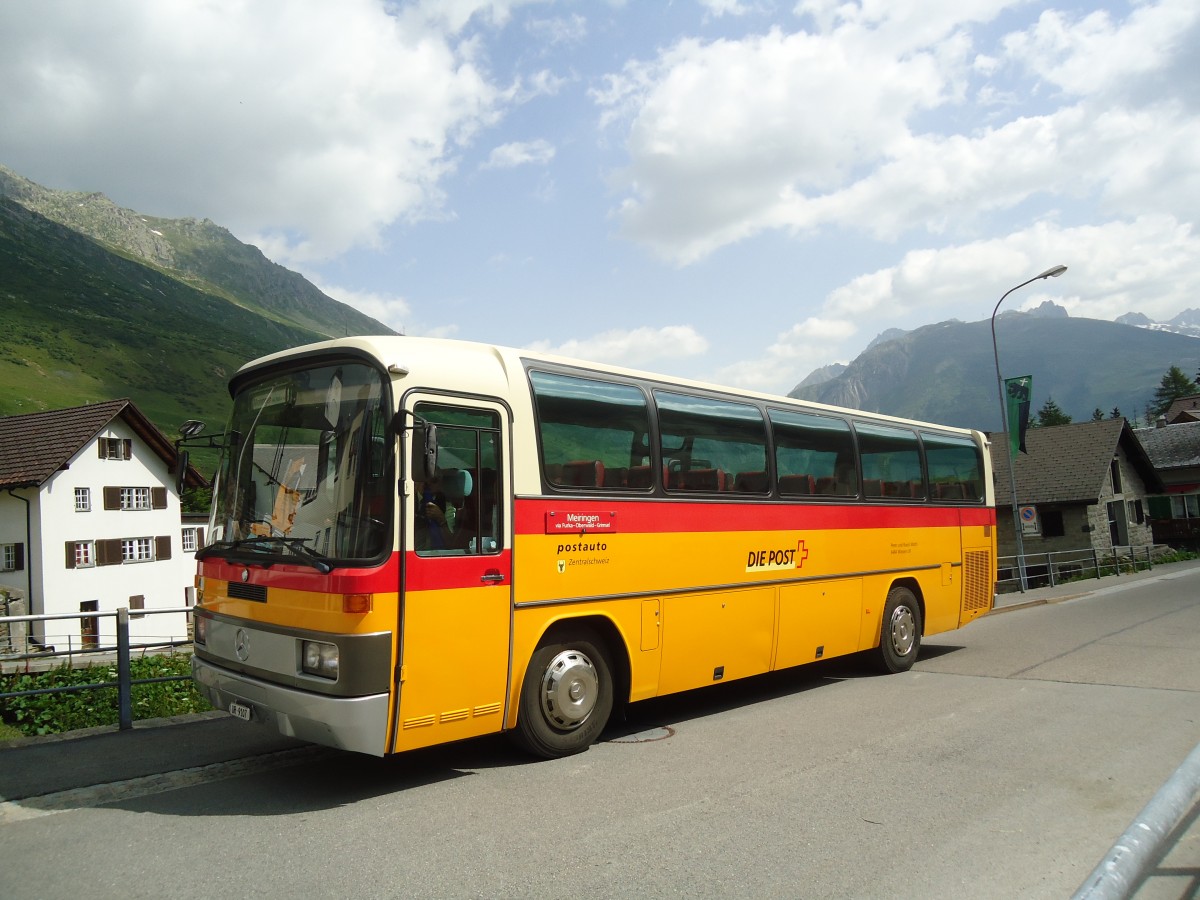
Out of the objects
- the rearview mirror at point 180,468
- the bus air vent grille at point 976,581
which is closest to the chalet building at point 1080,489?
the bus air vent grille at point 976,581

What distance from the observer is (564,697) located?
6.65 m

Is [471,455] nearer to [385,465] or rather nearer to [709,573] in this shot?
[385,465]

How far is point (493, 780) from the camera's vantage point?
6.09 m

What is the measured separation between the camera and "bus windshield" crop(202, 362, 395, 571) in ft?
18.3

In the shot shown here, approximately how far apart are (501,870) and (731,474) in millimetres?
4853

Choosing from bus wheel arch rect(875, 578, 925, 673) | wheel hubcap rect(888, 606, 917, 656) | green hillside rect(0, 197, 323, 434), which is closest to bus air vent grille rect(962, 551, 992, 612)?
bus wheel arch rect(875, 578, 925, 673)

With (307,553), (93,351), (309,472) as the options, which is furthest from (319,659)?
(93,351)

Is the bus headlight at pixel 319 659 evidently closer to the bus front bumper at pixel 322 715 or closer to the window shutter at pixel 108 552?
the bus front bumper at pixel 322 715

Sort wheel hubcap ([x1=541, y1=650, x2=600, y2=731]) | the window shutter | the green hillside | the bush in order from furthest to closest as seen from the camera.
Result: the green hillside
the window shutter
the bush
wheel hubcap ([x1=541, y1=650, x2=600, y2=731])

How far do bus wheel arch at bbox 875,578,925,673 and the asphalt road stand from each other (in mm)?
1788

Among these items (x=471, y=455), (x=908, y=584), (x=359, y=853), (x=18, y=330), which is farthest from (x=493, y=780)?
(x=18, y=330)

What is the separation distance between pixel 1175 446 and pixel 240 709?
68701 millimetres

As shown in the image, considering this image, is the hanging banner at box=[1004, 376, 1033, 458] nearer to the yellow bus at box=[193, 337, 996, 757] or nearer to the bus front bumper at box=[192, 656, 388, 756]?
the yellow bus at box=[193, 337, 996, 757]

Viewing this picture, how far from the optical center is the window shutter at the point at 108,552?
52.1 m
